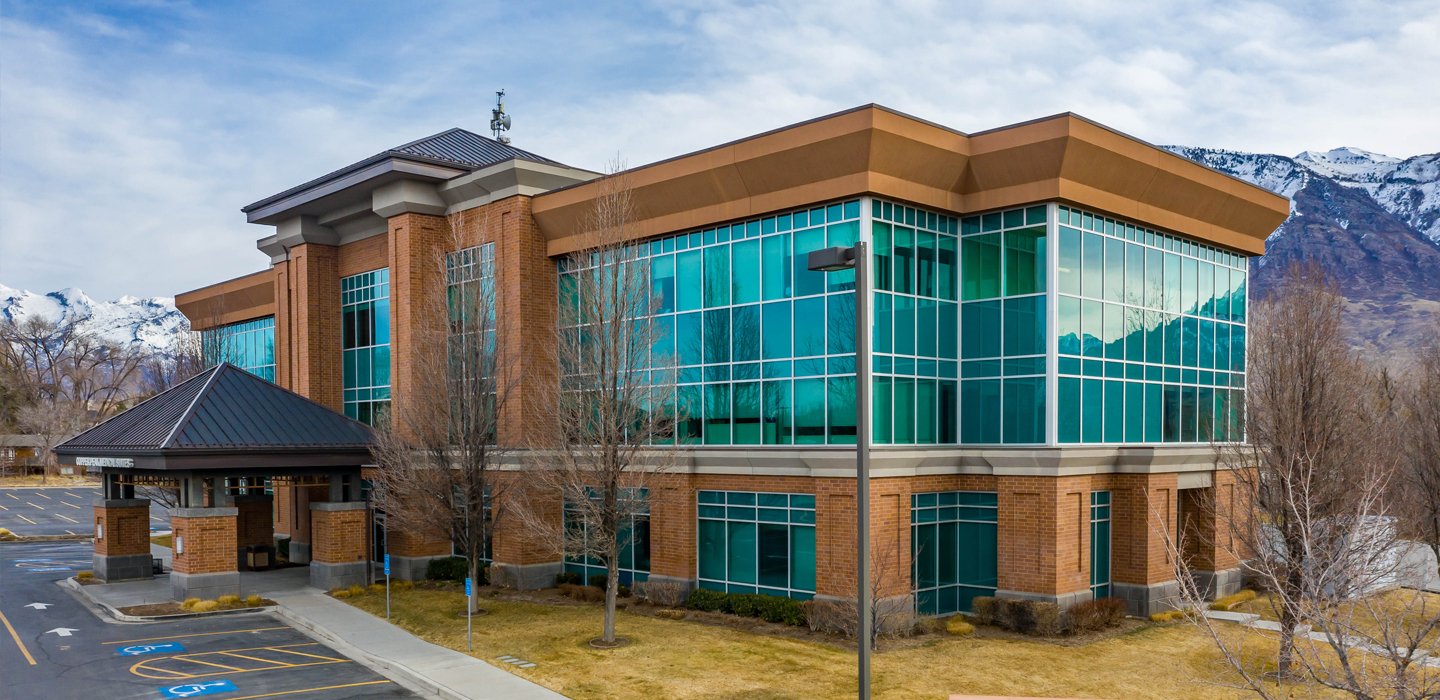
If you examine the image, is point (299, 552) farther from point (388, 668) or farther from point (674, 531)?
point (388, 668)

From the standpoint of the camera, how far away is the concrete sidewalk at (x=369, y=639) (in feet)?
61.6

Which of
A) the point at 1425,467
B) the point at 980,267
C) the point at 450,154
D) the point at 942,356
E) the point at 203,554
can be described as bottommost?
the point at 203,554

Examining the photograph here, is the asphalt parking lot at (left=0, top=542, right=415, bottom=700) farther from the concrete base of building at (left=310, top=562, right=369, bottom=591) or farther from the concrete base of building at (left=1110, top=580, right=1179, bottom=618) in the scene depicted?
the concrete base of building at (left=1110, top=580, right=1179, bottom=618)

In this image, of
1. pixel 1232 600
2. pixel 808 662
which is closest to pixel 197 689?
pixel 808 662

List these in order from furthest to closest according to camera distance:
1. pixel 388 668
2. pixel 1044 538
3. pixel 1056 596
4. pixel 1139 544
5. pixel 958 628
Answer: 1. pixel 1139 544
2. pixel 1044 538
3. pixel 1056 596
4. pixel 958 628
5. pixel 388 668

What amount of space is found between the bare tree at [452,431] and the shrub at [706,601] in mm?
5614

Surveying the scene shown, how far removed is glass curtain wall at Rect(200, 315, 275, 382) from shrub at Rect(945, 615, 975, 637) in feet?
108

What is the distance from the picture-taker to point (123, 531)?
32656mm

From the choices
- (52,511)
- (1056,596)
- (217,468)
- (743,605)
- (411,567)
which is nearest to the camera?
(1056,596)

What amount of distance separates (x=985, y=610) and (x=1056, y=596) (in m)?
1.67

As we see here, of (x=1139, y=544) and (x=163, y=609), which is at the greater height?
Result: (x=1139, y=544)

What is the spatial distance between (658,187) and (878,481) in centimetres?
983

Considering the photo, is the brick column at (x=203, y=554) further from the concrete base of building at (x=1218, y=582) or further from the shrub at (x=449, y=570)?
the concrete base of building at (x=1218, y=582)

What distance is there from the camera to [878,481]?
23.6 m
